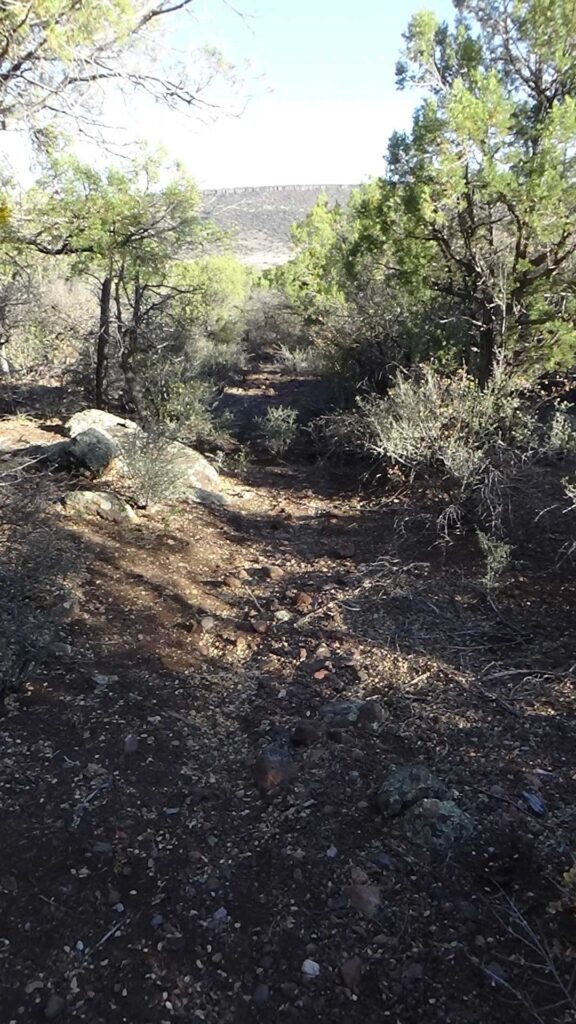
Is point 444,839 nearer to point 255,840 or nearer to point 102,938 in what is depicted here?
point 255,840

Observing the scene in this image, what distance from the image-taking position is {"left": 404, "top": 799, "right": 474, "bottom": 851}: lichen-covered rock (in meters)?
2.64

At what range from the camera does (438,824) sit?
2688 millimetres

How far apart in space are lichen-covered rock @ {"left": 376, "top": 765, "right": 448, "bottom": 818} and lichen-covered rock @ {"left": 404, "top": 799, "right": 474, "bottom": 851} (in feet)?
0.15

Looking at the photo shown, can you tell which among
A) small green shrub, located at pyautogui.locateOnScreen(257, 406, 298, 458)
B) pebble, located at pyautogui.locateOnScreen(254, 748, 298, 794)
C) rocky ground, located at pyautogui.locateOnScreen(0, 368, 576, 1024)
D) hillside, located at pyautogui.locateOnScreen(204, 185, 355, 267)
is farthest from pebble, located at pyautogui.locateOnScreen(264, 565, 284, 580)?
hillside, located at pyautogui.locateOnScreen(204, 185, 355, 267)

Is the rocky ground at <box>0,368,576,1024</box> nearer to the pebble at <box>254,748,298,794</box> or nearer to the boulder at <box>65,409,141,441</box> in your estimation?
the pebble at <box>254,748,298,794</box>

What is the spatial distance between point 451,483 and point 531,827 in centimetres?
367

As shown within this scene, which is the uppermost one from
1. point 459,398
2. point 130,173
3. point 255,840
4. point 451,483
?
point 130,173

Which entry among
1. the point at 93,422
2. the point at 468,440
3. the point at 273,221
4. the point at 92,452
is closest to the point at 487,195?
the point at 468,440

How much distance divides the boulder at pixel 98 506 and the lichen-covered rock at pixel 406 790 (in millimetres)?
3642

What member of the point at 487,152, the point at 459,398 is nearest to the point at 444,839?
the point at 459,398

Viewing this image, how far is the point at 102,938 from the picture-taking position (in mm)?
2266

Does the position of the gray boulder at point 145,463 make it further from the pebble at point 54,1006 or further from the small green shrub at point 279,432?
the pebble at point 54,1006

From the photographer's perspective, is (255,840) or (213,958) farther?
(255,840)

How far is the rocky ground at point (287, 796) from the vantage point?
84.7 inches
